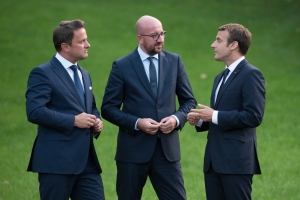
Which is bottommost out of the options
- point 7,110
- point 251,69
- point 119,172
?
point 7,110

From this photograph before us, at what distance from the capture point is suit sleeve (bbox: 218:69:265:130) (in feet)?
21.2

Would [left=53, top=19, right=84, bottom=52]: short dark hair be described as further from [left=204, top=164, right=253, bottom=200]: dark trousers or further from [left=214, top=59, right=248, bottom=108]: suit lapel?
[left=204, top=164, right=253, bottom=200]: dark trousers

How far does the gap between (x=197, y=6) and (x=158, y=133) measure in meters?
17.9

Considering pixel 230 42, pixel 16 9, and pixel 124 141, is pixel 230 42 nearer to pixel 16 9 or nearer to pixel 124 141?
pixel 124 141

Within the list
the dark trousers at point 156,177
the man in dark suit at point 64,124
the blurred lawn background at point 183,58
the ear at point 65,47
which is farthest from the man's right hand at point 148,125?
Answer: the blurred lawn background at point 183,58

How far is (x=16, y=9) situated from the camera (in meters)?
23.2

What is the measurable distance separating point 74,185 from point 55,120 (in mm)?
825

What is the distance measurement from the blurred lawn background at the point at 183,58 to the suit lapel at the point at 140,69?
2839mm

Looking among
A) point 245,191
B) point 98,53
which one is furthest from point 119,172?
point 98,53

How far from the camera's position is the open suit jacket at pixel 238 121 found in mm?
6484

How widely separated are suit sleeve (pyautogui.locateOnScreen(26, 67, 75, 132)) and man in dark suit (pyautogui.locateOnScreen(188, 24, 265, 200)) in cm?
139

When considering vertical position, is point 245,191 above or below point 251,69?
below

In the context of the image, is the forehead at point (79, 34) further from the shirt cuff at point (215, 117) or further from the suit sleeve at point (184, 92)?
the shirt cuff at point (215, 117)

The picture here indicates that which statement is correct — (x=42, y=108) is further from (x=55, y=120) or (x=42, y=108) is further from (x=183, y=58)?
(x=183, y=58)
